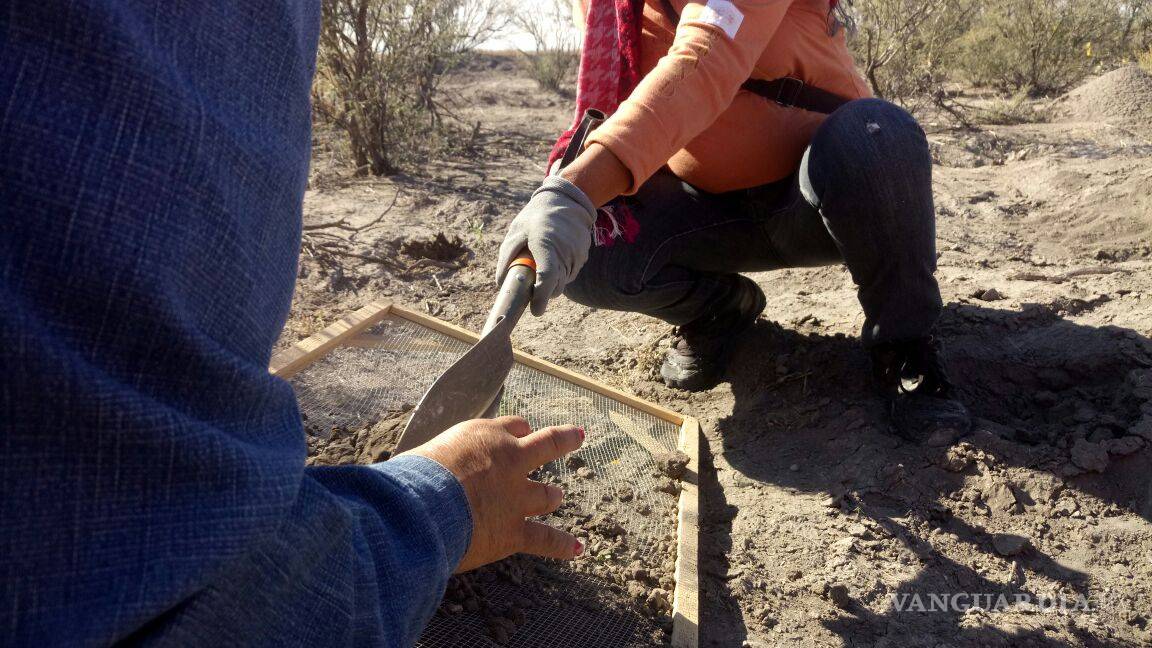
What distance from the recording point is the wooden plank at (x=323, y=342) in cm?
198

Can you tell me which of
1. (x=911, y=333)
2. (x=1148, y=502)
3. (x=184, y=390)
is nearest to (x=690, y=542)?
(x=911, y=333)

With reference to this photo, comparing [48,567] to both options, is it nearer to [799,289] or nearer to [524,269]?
[524,269]

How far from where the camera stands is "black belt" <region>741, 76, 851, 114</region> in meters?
2.05

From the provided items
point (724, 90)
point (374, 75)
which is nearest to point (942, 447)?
point (724, 90)

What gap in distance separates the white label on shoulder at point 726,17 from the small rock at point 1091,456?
119 centimetres

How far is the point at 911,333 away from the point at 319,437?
1.42 m

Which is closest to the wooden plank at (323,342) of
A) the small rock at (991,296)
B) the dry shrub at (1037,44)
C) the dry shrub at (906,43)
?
the small rock at (991,296)

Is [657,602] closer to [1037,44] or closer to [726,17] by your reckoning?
[726,17]

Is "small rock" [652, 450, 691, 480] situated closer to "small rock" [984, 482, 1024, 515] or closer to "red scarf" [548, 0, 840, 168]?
"small rock" [984, 482, 1024, 515]

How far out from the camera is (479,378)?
138cm

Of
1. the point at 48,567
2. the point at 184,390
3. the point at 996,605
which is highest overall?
the point at 184,390

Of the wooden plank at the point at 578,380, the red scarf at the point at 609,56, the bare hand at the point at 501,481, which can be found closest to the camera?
→ the bare hand at the point at 501,481

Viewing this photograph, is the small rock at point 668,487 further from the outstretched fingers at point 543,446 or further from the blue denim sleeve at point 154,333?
the blue denim sleeve at point 154,333

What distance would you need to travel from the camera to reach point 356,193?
14.0 feet
